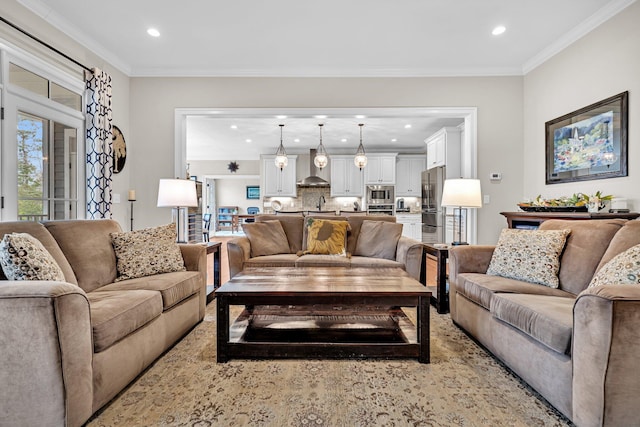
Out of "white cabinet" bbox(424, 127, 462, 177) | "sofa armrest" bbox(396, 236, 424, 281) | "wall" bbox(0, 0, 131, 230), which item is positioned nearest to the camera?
"wall" bbox(0, 0, 131, 230)

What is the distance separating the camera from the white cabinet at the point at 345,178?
898 centimetres

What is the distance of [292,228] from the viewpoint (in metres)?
4.21

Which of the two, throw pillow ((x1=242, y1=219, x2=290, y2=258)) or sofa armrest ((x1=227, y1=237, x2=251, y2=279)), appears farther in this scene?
throw pillow ((x1=242, y1=219, x2=290, y2=258))

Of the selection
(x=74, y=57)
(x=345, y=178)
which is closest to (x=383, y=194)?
(x=345, y=178)

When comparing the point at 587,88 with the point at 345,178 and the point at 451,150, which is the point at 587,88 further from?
the point at 345,178

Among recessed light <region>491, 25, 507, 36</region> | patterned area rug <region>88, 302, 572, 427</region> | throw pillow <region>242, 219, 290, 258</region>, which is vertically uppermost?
recessed light <region>491, 25, 507, 36</region>

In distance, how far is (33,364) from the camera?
1.33 metres

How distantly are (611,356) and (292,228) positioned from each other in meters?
3.27

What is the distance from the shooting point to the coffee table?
81.1 inches

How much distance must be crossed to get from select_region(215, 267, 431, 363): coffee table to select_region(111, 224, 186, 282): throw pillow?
68 centimetres

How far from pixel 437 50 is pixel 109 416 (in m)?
4.37

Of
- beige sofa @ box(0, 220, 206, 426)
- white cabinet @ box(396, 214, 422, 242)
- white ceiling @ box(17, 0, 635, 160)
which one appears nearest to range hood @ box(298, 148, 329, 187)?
white cabinet @ box(396, 214, 422, 242)

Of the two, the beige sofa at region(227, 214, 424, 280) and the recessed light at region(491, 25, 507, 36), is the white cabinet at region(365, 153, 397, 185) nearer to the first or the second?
the beige sofa at region(227, 214, 424, 280)

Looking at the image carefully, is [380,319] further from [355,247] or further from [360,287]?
[355,247]
